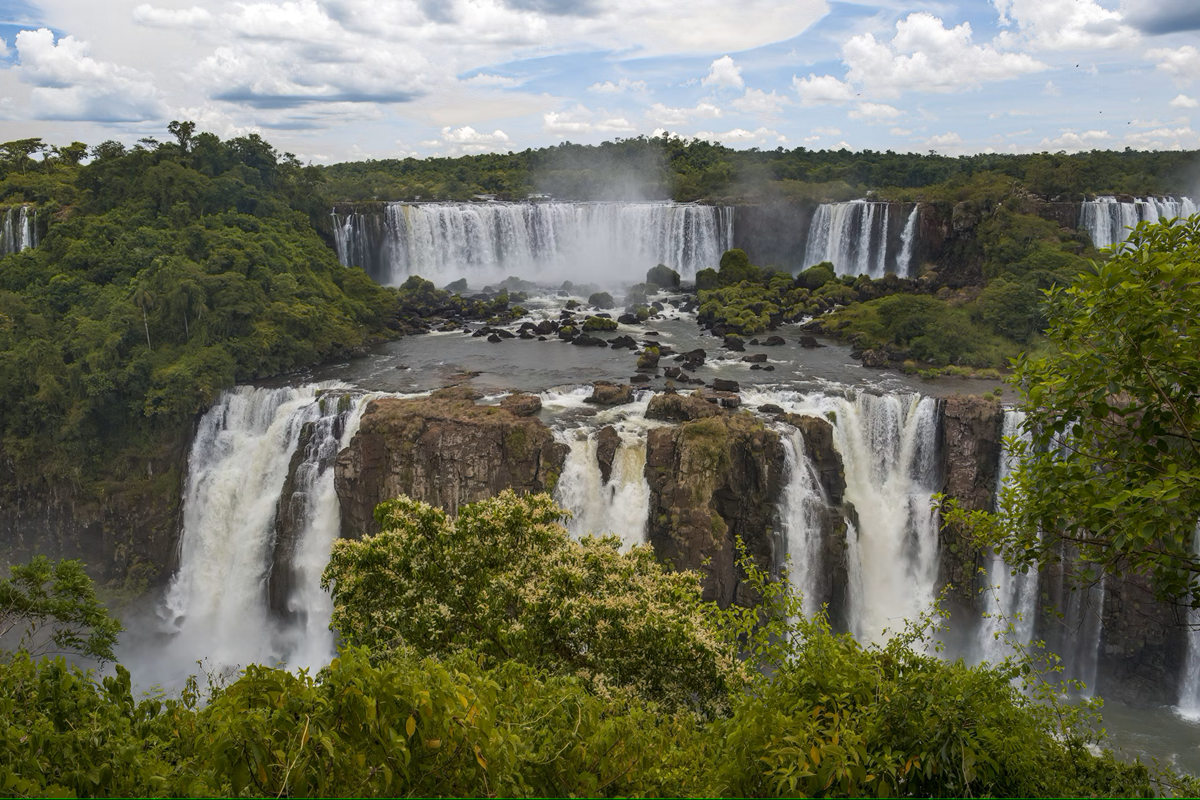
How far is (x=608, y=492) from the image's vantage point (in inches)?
811

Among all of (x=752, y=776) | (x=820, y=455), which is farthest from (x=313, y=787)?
(x=820, y=455)

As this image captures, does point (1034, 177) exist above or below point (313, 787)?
above

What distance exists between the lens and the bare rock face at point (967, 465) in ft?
68.5

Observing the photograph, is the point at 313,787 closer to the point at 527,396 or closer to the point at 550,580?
the point at 550,580

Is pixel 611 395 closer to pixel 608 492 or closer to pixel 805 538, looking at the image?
pixel 608 492

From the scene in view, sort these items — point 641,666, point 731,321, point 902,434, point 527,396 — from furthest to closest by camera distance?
point 731,321
point 527,396
point 902,434
point 641,666

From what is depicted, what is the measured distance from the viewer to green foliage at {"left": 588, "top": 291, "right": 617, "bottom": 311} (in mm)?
39969

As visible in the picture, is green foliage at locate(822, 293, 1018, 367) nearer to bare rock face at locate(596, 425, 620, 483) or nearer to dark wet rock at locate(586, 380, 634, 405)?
dark wet rock at locate(586, 380, 634, 405)

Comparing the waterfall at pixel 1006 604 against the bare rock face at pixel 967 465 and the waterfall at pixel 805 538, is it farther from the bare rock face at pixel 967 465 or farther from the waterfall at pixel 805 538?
the waterfall at pixel 805 538

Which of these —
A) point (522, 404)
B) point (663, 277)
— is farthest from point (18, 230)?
point (663, 277)

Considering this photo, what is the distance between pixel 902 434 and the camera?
2227 centimetres

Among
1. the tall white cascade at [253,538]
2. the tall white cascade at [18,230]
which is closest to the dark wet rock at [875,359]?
the tall white cascade at [253,538]

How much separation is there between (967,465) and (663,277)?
24.9m

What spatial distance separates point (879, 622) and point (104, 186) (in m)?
34.8
